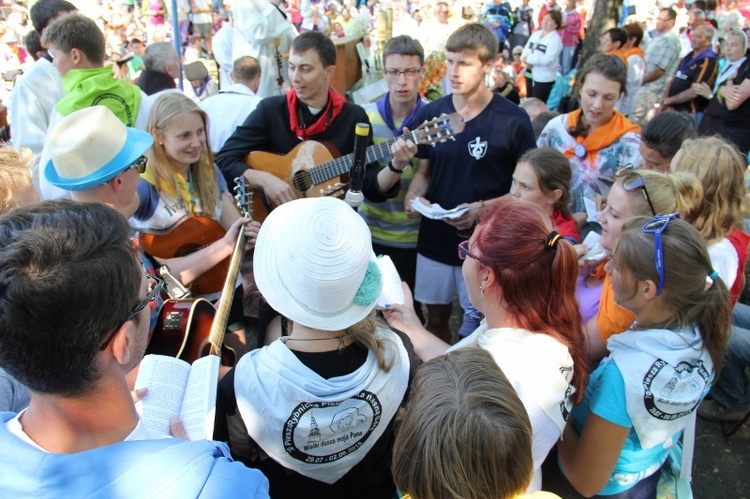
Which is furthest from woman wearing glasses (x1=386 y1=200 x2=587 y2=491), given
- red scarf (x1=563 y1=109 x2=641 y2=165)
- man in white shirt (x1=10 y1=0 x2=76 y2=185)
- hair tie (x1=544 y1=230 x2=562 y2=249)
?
man in white shirt (x1=10 y1=0 x2=76 y2=185)

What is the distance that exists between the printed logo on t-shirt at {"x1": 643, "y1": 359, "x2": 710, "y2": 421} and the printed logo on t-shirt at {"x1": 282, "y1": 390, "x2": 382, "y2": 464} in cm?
84

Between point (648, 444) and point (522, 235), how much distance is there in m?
0.79

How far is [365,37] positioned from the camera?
7855 mm

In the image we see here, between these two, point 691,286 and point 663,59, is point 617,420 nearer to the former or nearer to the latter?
point 691,286

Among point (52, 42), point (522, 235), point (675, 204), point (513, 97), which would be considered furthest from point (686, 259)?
point (513, 97)

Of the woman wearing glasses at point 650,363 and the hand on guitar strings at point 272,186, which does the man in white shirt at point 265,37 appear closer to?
the hand on guitar strings at point 272,186

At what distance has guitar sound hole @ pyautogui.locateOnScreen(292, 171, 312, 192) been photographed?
11.3ft

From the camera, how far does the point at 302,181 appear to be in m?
3.46

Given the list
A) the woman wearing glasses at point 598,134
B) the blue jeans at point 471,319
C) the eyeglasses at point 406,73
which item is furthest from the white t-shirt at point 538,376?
the eyeglasses at point 406,73

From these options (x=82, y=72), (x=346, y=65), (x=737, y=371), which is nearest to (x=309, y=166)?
(x=82, y=72)

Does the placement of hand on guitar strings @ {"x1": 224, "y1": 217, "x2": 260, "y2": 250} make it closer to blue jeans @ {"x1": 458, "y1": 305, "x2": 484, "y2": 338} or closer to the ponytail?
blue jeans @ {"x1": 458, "y1": 305, "x2": 484, "y2": 338}

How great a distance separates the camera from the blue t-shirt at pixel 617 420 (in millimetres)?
1674

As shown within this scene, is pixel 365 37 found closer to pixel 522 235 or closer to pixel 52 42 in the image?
pixel 52 42

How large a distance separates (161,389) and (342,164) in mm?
2152
